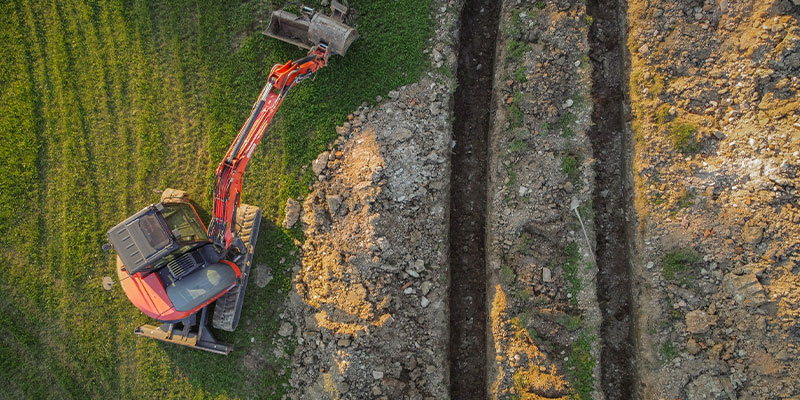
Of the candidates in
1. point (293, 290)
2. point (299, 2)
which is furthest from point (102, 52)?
point (293, 290)

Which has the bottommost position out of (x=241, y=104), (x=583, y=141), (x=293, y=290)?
(x=293, y=290)

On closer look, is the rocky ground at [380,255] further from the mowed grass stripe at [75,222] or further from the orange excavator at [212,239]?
the mowed grass stripe at [75,222]

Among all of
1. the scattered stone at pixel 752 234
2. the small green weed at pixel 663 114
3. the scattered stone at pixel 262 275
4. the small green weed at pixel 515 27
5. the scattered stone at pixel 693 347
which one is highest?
the small green weed at pixel 515 27

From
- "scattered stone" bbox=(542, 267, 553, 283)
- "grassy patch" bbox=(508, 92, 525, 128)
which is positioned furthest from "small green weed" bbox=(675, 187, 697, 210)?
"grassy patch" bbox=(508, 92, 525, 128)

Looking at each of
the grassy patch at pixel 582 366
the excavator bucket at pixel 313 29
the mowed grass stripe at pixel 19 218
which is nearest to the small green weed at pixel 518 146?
the grassy patch at pixel 582 366

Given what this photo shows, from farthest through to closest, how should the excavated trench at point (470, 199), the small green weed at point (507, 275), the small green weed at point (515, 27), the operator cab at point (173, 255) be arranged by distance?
the excavated trench at point (470, 199), the small green weed at point (515, 27), the small green weed at point (507, 275), the operator cab at point (173, 255)

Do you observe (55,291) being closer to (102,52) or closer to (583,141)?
(102,52)

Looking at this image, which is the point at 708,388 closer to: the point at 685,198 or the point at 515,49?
the point at 685,198
